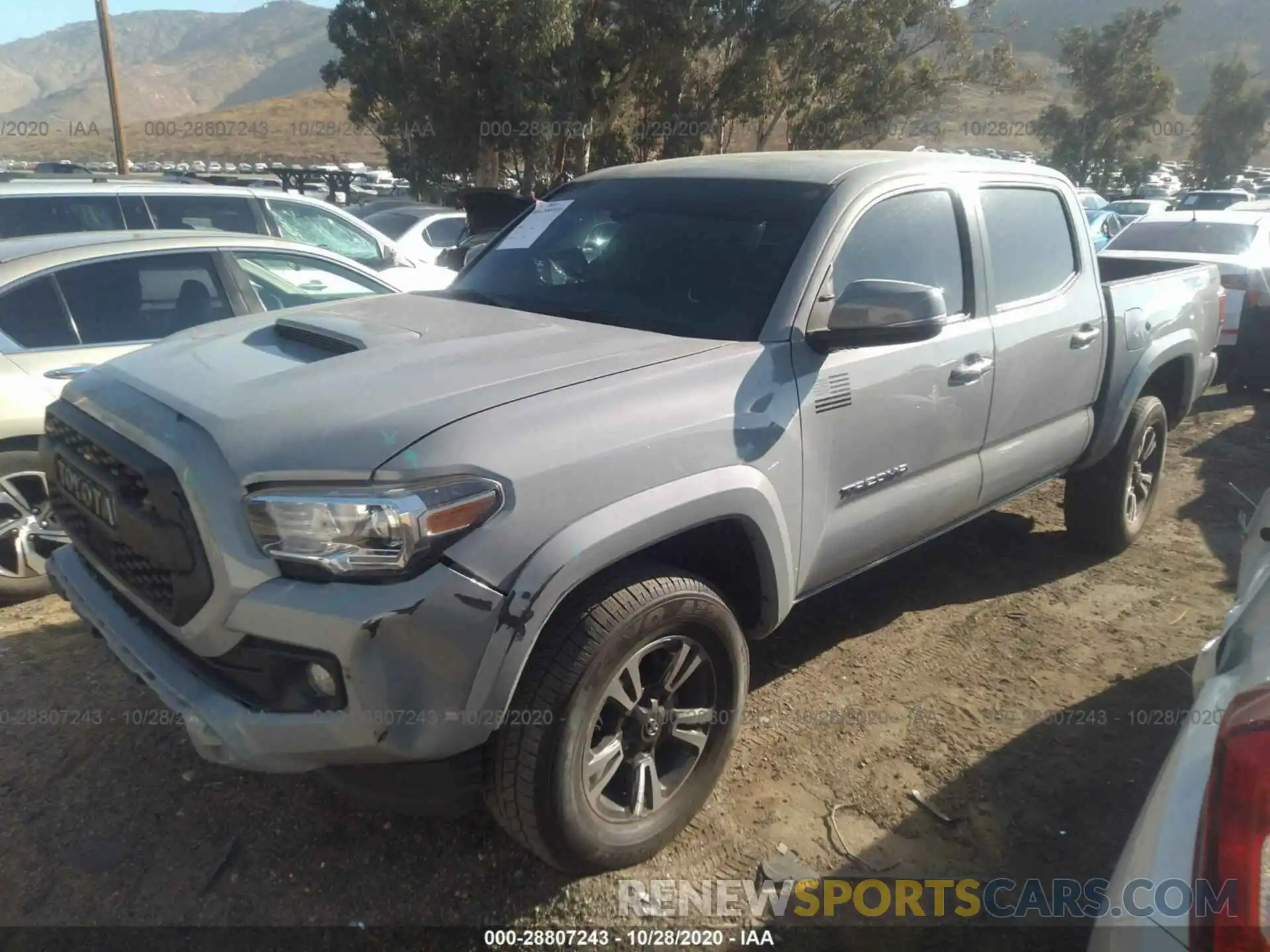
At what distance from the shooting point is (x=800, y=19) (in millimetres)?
18828

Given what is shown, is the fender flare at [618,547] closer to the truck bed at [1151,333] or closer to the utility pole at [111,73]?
the truck bed at [1151,333]

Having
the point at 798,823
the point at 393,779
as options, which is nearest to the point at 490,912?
the point at 393,779

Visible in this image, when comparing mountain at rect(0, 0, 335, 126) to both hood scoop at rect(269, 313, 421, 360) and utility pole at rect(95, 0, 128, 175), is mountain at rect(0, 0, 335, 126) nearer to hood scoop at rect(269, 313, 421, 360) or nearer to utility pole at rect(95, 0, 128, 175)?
utility pole at rect(95, 0, 128, 175)

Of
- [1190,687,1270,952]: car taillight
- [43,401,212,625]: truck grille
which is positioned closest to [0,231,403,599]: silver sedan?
[43,401,212,625]: truck grille

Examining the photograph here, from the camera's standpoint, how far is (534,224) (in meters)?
3.77

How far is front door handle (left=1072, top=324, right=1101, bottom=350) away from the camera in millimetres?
4074

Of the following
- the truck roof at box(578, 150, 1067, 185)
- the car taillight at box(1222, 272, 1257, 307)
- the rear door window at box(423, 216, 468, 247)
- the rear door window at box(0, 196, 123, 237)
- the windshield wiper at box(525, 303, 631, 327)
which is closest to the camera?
the windshield wiper at box(525, 303, 631, 327)

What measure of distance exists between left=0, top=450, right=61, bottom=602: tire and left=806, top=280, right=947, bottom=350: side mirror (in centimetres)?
335

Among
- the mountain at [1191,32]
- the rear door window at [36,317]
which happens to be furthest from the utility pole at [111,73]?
the mountain at [1191,32]

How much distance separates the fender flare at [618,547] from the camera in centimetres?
209

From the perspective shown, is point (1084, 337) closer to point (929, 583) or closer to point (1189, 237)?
point (929, 583)

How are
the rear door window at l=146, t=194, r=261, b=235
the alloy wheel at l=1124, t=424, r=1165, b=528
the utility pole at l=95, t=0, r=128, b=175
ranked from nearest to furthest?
the alloy wheel at l=1124, t=424, r=1165, b=528
the rear door window at l=146, t=194, r=261, b=235
the utility pole at l=95, t=0, r=128, b=175

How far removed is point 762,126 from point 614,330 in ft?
67.6

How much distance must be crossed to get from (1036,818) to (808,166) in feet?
7.72
